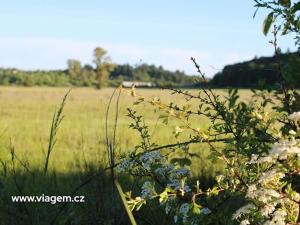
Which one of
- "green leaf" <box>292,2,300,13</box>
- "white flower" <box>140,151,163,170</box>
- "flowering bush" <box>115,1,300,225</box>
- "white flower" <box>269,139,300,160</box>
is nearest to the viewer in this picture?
"white flower" <box>269,139,300,160</box>

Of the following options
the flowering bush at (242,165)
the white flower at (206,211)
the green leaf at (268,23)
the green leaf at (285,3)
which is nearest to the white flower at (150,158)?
the flowering bush at (242,165)

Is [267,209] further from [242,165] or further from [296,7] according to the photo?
[296,7]

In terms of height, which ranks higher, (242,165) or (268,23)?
(268,23)

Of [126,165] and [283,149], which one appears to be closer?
[283,149]

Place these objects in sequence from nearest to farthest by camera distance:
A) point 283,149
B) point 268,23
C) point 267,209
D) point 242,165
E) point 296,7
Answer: point 283,149, point 267,209, point 242,165, point 296,7, point 268,23

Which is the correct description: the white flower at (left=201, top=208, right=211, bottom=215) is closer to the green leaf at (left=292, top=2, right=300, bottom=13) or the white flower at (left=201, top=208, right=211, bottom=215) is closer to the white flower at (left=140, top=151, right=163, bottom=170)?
the white flower at (left=140, top=151, right=163, bottom=170)

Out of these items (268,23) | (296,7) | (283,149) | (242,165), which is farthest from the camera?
(268,23)

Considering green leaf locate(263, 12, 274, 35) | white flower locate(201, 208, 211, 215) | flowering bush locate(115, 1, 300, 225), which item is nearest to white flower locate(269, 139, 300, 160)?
flowering bush locate(115, 1, 300, 225)

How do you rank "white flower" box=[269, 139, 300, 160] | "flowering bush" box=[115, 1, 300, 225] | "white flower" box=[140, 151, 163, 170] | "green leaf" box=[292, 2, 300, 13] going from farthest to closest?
"white flower" box=[140, 151, 163, 170] < "green leaf" box=[292, 2, 300, 13] < "flowering bush" box=[115, 1, 300, 225] < "white flower" box=[269, 139, 300, 160]

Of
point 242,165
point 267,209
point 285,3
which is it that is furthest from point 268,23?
point 267,209

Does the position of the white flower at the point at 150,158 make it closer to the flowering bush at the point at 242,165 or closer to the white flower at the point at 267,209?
the flowering bush at the point at 242,165

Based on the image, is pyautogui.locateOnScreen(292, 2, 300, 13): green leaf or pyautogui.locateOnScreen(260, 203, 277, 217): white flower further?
pyautogui.locateOnScreen(292, 2, 300, 13): green leaf

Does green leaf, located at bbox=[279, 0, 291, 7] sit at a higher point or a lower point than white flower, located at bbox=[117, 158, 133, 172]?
higher

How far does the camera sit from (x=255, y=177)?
179 centimetres
